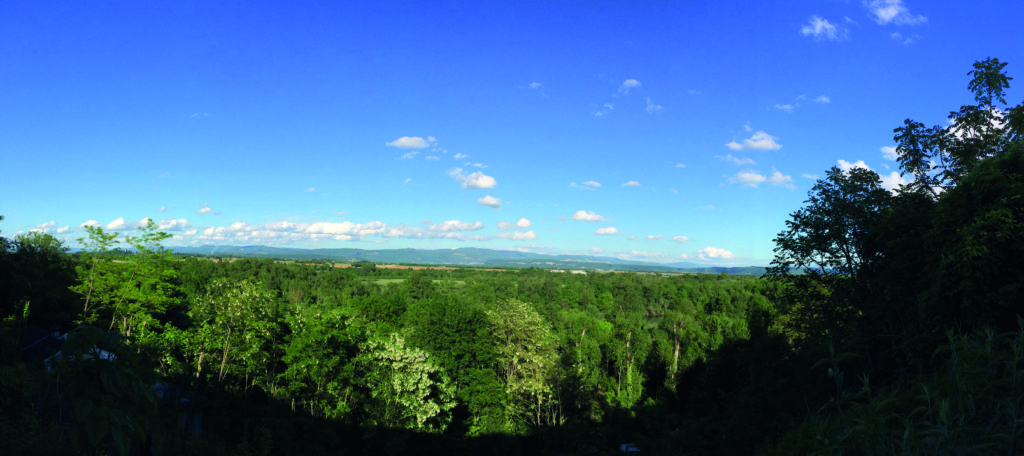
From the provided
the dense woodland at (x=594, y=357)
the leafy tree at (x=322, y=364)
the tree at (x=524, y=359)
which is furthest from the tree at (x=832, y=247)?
the leafy tree at (x=322, y=364)

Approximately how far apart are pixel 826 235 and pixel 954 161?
4.64 meters

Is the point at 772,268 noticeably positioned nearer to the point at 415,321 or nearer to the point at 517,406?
the point at 517,406

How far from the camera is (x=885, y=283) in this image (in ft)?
45.9

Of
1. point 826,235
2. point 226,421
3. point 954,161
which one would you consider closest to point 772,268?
point 826,235

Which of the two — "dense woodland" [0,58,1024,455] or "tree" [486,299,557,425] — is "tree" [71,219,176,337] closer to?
"dense woodland" [0,58,1024,455]

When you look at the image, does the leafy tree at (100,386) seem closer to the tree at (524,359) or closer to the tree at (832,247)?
the tree at (832,247)

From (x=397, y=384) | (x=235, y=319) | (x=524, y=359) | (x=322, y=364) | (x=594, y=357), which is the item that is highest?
(x=235, y=319)

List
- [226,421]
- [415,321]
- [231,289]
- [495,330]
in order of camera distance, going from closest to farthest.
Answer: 1. [231,289]
2. [226,421]
3. [495,330]
4. [415,321]

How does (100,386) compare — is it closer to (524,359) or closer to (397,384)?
(397,384)

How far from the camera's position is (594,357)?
47438 millimetres

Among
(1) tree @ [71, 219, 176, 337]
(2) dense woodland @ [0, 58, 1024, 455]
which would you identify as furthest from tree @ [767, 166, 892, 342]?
(1) tree @ [71, 219, 176, 337]

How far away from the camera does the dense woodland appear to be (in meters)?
3.26

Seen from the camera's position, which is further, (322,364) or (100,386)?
(322,364)

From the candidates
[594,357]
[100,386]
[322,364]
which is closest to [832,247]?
[100,386]
